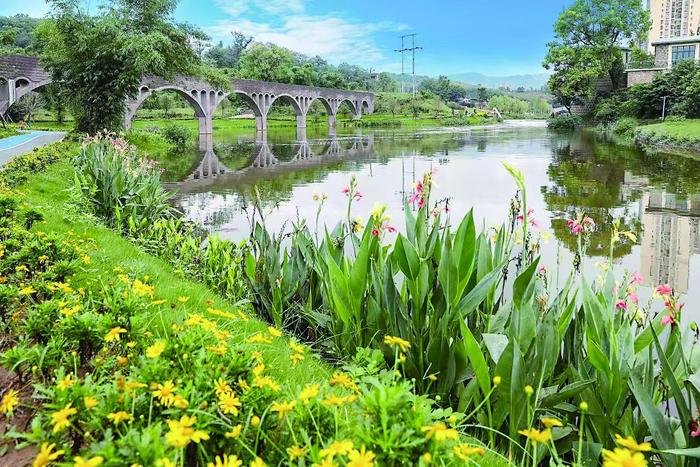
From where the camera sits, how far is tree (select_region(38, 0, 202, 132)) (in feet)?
57.8

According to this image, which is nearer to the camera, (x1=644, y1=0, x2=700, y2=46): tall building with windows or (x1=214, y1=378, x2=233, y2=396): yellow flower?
(x1=214, y1=378, x2=233, y2=396): yellow flower

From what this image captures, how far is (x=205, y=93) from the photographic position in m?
36.1

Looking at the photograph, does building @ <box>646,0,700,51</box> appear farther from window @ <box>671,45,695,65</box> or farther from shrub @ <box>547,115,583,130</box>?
shrub @ <box>547,115,583,130</box>

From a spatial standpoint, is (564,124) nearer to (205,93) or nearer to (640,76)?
(640,76)

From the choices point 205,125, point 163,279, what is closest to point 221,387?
point 163,279

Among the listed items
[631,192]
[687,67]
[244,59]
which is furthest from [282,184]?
[244,59]

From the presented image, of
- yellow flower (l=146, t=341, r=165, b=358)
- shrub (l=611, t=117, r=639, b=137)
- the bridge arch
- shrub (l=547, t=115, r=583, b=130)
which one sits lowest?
yellow flower (l=146, t=341, r=165, b=358)

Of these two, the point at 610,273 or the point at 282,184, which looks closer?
the point at 610,273

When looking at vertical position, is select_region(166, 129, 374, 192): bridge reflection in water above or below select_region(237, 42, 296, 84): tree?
below

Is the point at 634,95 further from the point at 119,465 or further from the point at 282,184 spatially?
the point at 119,465

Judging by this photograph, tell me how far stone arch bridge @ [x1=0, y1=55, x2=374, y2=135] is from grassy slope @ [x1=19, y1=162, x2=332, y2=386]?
17.0 meters

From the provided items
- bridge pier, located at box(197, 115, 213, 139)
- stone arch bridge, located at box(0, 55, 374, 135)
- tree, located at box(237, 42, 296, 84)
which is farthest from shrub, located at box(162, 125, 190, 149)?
tree, located at box(237, 42, 296, 84)

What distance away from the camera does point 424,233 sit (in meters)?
2.56

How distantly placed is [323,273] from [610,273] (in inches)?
52.7
